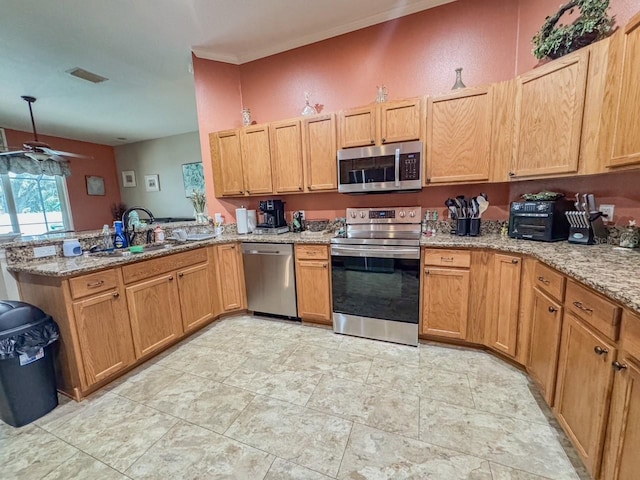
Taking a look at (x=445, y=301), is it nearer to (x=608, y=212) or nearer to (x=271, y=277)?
(x=608, y=212)

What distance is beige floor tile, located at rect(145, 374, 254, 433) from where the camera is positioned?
1614mm

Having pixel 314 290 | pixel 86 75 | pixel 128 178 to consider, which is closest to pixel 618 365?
pixel 314 290

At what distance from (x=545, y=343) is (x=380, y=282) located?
1.12 meters

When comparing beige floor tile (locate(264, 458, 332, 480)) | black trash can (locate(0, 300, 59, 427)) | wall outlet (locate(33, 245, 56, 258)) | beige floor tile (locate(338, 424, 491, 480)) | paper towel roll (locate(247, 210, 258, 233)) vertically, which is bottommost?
beige floor tile (locate(264, 458, 332, 480))

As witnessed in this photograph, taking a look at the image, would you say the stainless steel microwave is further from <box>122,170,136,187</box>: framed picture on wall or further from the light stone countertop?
<box>122,170,136,187</box>: framed picture on wall

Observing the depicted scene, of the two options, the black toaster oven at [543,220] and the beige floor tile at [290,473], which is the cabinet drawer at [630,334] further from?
the beige floor tile at [290,473]

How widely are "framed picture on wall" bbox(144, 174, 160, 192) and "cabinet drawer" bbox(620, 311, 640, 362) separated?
7.35 m

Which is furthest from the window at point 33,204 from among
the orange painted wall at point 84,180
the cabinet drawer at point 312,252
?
the cabinet drawer at point 312,252

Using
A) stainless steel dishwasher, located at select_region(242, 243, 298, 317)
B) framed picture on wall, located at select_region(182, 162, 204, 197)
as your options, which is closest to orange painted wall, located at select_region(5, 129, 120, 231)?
framed picture on wall, located at select_region(182, 162, 204, 197)

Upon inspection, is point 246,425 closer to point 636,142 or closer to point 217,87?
point 636,142

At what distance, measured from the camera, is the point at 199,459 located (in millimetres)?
1363

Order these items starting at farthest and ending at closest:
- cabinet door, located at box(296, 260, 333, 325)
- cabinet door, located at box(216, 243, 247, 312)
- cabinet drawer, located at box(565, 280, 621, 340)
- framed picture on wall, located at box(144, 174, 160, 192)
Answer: framed picture on wall, located at box(144, 174, 160, 192) → cabinet door, located at box(216, 243, 247, 312) → cabinet door, located at box(296, 260, 333, 325) → cabinet drawer, located at box(565, 280, 621, 340)

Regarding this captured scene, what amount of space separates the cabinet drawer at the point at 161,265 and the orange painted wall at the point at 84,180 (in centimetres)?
526

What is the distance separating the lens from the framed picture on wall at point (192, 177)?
225 inches
